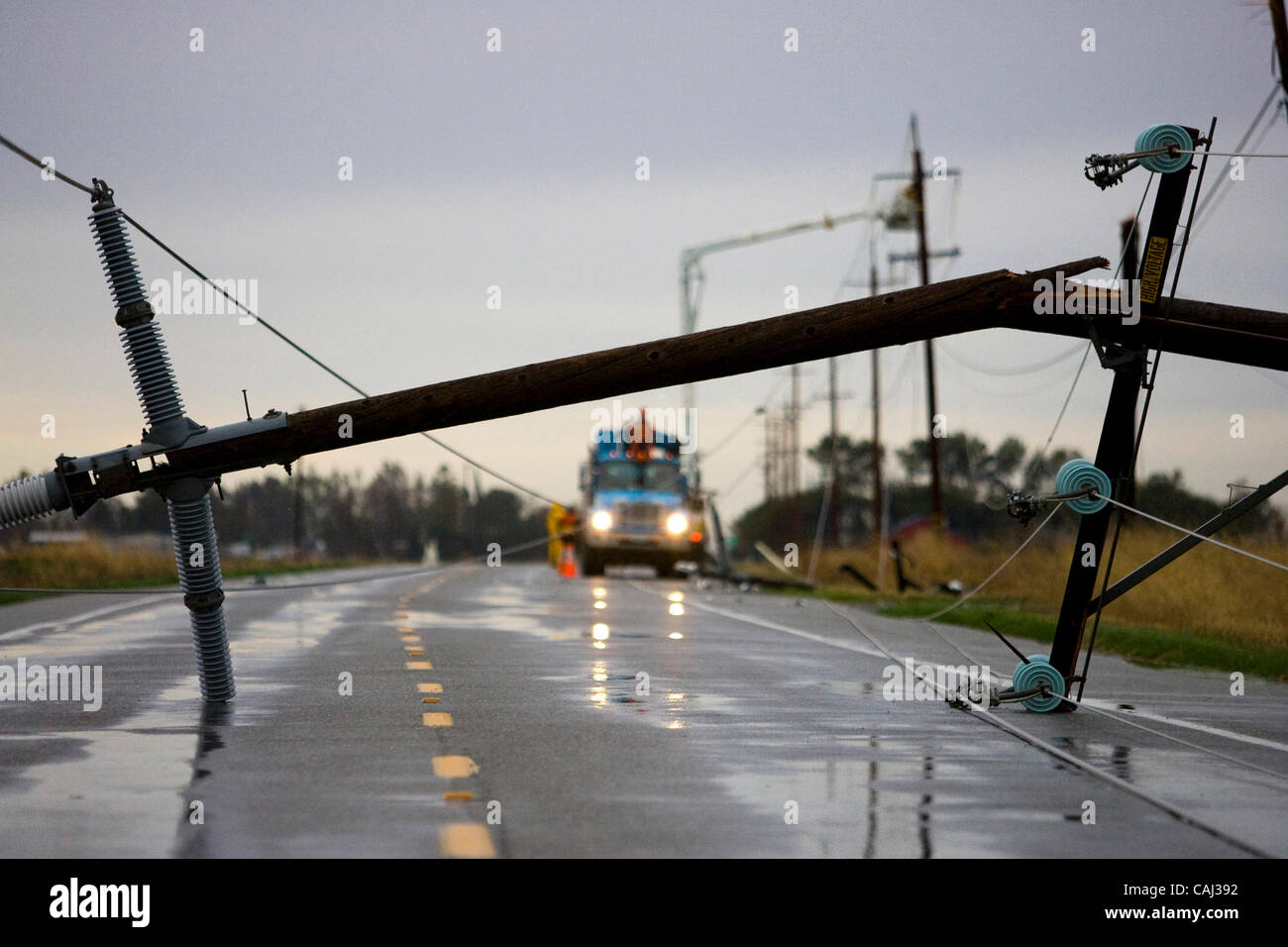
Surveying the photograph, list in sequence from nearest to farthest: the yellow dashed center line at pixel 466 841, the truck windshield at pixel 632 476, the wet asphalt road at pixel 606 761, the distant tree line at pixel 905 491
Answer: the yellow dashed center line at pixel 466 841, the wet asphalt road at pixel 606 761, the truck windshield at pixel 632 476, the distant tree line at pixel 905 491

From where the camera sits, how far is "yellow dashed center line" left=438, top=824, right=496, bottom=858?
7.32 m

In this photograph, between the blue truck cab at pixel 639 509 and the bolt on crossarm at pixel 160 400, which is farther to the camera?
the blue truck cab at pixel 639 509

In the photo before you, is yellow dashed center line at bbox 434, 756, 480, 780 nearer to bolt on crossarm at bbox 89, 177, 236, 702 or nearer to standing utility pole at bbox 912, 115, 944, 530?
bolt on crossarm at bbox 89, 177, 236, 702

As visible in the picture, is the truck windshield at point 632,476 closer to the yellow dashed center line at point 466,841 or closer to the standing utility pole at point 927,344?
the standing utility pole at point 927,344

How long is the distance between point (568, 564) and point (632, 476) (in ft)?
12.7

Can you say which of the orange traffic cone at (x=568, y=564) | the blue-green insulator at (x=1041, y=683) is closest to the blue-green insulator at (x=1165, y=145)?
the blue-green insulator at (x=1041, y=683)

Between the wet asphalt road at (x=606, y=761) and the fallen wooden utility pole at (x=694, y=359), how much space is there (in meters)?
1.66

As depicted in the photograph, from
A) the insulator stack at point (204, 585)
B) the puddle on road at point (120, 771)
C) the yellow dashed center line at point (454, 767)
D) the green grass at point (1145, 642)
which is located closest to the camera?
the puddle on road at point (120, 771)

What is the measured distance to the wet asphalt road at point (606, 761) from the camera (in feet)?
25.4

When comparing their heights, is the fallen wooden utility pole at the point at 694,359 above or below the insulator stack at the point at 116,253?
below

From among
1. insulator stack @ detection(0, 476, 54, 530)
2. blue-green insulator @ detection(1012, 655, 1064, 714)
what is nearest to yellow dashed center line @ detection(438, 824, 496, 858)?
insulator stack @ detection(0, 476, 54, 530)

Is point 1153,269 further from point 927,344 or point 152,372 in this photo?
point 927,344

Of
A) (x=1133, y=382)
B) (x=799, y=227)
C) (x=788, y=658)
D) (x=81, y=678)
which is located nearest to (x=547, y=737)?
(x=1133, y=382)

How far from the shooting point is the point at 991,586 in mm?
37031
